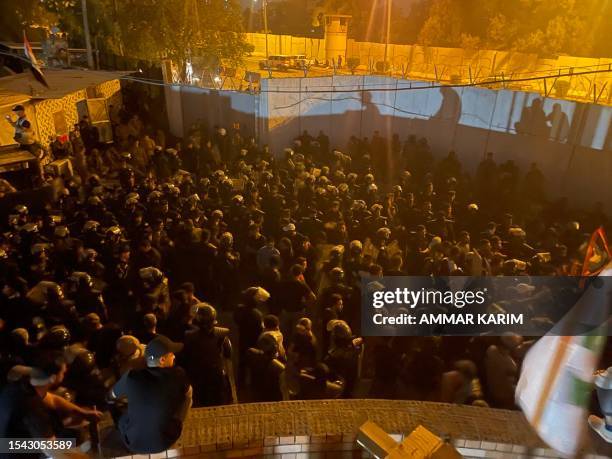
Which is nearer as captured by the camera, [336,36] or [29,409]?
[29,409]

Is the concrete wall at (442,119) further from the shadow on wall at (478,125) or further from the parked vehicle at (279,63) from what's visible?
the parked vehicle at (279,63)

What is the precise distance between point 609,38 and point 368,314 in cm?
2626

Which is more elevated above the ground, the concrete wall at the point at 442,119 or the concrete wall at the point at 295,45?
the concrete wall at the point at 295,45

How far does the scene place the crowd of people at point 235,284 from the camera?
381cm

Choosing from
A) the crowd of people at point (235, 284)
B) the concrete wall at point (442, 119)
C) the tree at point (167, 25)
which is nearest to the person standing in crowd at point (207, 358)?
the crowd of people at point (235, 284)

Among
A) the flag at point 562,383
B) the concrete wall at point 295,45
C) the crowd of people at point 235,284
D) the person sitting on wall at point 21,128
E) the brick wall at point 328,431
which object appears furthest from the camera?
the concrete wall at point 295,45

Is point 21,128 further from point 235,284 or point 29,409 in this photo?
point 29,409

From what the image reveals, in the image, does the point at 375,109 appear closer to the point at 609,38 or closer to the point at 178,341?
the point at 178,341

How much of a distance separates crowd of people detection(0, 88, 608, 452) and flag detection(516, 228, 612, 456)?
942 millimetres

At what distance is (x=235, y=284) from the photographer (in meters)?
6.50

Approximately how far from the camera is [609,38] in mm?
23797

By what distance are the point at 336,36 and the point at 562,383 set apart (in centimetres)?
2728

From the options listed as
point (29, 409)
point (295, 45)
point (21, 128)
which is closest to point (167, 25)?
point (21, 128)

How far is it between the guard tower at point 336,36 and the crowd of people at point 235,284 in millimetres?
18959
